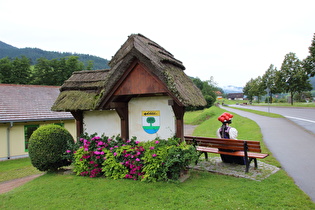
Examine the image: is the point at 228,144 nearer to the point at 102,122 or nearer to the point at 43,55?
the point at 102,122

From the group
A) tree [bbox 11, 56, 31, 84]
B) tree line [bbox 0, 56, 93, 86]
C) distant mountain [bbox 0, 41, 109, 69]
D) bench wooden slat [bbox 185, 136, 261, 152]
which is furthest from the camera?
distant mountain [bbox 0, 41, 109, 69]

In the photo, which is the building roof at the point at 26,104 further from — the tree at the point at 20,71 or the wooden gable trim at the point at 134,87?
the tree at the point at 20,71

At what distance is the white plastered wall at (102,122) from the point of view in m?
7.95

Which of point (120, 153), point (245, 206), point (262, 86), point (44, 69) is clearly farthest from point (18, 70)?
point (262, 86)

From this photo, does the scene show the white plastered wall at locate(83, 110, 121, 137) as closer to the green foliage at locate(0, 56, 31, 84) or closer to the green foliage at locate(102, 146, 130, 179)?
the green foliage at locate(102, 146, 130, 179)

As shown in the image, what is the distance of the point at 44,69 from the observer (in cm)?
4131

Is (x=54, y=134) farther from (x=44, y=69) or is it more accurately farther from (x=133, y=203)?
(x=44, y=69)

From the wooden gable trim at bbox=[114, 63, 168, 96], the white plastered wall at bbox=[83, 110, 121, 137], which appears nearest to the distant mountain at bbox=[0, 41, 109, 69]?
the white plastered wall at bbox=[83, 110, 121, 137]

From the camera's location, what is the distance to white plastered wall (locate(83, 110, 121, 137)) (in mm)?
7945

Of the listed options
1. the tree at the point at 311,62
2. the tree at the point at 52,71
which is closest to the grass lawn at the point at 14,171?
the tree at the point at 52,71

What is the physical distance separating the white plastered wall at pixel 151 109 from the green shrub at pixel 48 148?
8.32 feet

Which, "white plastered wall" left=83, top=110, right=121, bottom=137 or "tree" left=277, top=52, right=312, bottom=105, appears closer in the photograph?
"white plastered wall" left=83, top=110, right=121, bottom=137

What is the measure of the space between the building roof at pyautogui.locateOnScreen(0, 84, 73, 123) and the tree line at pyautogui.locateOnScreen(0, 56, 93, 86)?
66.5 feet

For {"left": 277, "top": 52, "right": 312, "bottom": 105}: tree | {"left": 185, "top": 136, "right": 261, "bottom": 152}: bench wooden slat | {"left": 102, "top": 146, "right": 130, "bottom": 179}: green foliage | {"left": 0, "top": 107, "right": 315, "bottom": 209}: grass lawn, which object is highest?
{"left": 277, "top": 52, "right": 312, "bottom": 105}: tree
